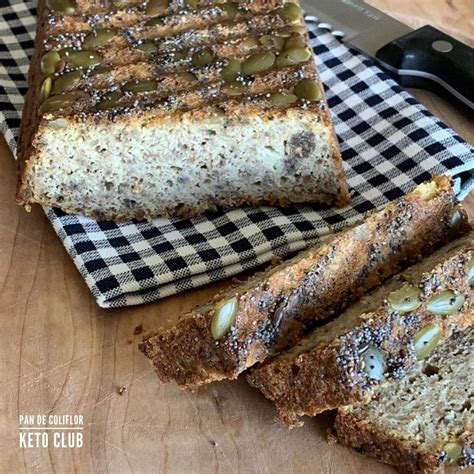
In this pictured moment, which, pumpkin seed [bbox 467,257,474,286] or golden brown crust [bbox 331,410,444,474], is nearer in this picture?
golden brown crust [bbox 331,410,444,474]

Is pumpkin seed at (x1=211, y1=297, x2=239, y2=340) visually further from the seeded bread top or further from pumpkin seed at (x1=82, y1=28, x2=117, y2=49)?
pumpkin seed at (x1=82, y1=28, x2=117, y2=49)

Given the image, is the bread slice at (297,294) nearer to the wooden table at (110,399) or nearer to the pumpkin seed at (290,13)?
the wooden table at (110,399)

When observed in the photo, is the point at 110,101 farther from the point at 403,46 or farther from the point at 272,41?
the point at 403,46

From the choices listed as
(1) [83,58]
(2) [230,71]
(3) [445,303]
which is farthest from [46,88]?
(3) [445,303]

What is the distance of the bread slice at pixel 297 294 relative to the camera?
9.59 ft

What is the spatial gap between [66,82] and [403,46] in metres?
1.77

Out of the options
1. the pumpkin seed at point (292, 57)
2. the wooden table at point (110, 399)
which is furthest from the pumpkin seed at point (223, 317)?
the pumpkin seed at point (292, 57)

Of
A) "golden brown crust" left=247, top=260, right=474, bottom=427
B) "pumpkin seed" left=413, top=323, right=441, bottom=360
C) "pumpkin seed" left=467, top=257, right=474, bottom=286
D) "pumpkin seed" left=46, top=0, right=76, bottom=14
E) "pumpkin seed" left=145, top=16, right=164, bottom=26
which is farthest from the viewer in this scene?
"pumpkin seed" left=46, top=0, right=76, bottom=14

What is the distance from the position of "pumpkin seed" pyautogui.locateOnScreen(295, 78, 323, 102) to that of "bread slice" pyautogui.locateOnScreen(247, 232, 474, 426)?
2.97 ft

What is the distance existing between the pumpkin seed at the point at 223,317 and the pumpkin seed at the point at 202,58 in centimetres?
124

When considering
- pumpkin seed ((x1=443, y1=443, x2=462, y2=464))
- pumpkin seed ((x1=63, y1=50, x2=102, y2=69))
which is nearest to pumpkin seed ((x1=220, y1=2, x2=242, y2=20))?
pumpkin seed ((x1=63, y1=50, x2=102, y2=69))

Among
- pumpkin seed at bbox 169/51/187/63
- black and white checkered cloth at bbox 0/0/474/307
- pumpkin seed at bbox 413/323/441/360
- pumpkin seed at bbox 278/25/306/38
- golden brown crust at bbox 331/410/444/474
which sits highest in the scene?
pumpkin seed at bbox 278/25/306/38

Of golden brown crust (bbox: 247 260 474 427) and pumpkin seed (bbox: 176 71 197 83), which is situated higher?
pumpkin seed (bbox: 176 71 197 83)

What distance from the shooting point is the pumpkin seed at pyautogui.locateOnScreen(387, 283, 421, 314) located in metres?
2.91
